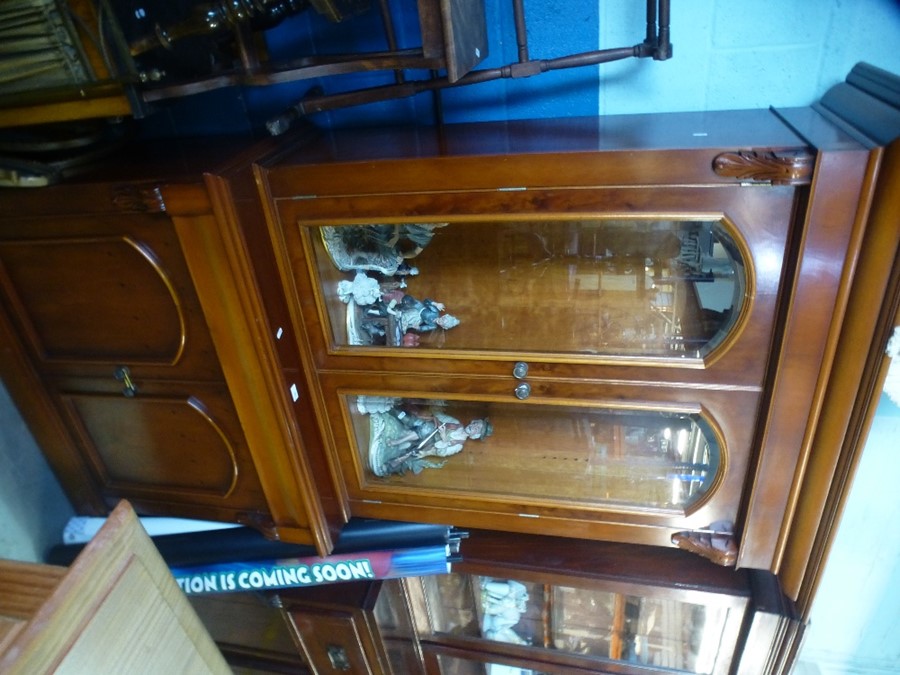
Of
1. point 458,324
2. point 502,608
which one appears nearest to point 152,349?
point 458,324

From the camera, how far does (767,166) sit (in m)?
0.69

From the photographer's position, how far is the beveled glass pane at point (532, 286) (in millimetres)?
886

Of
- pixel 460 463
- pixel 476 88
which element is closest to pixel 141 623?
pixel 460 463

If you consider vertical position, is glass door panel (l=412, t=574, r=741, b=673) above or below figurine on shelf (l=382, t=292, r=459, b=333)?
below

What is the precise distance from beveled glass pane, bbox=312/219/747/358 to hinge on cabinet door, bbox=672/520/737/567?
1.02 feet

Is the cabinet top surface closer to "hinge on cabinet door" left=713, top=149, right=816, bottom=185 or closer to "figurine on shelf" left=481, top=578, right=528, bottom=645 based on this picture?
"hinge on cabinet door" left=713, top=149, right=816, bottom=185

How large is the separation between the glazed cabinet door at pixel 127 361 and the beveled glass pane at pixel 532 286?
0.83 feet

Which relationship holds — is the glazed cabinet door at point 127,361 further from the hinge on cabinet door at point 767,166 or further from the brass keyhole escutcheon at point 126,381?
the hinge on cabinet door at point 767,166

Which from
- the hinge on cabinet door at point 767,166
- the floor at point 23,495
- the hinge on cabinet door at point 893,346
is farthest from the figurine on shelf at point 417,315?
the floor at point 23,495

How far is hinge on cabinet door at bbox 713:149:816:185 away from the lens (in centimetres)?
68

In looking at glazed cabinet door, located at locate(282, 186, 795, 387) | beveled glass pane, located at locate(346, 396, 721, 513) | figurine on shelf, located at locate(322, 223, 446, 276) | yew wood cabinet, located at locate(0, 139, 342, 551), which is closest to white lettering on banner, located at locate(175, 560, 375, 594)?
yew wood cabinet, located at locate(0, 139, 342, 551)

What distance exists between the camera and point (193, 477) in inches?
44.7

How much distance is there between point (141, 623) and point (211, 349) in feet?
1.45

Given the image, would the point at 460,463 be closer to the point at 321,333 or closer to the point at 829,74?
the point at 321,333
